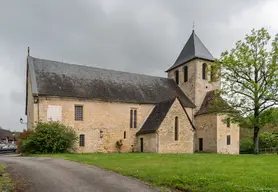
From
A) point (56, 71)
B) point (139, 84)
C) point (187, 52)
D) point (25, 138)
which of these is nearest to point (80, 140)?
point (25, 138)

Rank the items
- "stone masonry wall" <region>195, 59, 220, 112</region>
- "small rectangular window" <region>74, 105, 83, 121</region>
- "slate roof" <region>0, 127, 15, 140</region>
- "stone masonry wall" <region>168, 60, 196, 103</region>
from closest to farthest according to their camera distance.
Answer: "small rectangular window" <region>74, 105, 83, 121</region>, "stone masonry wall" <region>195, 59, 220, 112</region>, "stone masonry wall" <region>168, 60, 196, 103</region>, "slate roof" <region>0, 127, 15, 140</region>

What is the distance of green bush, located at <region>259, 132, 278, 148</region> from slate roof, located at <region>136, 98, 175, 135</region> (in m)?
18.0

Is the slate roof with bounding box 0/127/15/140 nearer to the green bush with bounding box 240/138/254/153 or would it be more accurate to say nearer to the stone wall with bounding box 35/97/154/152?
the stone wall with bounding box 35/97/154/152

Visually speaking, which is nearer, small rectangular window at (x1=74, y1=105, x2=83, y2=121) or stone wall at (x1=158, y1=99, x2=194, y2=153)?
stone wall at (x1=158, y1=99, x2=194, y2=153)

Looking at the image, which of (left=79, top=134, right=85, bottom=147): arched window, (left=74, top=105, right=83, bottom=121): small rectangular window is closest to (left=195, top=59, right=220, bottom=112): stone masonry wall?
(left=74, top=105, right=83, bottom=121): small rectangular window

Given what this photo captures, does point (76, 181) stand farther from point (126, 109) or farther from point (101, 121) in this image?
point (126, 109)

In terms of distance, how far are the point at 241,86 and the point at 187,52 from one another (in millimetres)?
14373

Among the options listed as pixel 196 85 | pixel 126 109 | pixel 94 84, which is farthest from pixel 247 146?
pixel 94 84

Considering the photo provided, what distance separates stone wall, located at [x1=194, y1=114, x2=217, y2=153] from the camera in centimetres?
3033

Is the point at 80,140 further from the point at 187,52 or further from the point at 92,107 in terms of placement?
the point at 187,52

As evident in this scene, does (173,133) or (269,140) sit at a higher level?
(173,133)

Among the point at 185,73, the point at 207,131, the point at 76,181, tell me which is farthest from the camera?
the point at 185,73

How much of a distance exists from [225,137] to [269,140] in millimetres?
9531

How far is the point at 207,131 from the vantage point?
31.1 metres
